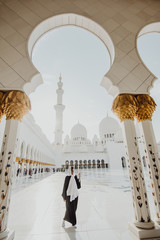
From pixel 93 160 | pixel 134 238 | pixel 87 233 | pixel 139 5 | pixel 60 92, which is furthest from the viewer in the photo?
pixel 93 160

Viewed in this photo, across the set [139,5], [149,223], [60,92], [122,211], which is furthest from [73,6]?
[60,92]

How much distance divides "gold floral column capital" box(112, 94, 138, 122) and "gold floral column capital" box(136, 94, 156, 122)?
0.07 meters

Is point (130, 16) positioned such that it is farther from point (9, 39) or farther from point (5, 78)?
point (5, 78)

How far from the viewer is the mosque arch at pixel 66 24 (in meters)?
2.10

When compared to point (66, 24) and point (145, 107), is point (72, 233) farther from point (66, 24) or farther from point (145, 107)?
point (66, 24)

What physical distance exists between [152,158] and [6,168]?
1.85 meters

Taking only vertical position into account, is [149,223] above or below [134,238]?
above

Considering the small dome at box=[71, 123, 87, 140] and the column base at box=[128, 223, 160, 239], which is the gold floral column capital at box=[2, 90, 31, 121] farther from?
the small dome at box=[71, 123, 87, 140]

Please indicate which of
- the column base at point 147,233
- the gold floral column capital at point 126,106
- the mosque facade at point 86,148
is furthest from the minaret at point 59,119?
the column base at point 147,233

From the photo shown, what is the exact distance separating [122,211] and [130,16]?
11.3ft

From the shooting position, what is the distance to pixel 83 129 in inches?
1154

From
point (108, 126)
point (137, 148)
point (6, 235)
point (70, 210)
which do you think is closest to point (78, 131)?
point (108, 126)

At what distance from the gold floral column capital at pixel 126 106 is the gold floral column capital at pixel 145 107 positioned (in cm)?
7

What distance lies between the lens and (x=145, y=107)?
77.3 inches
